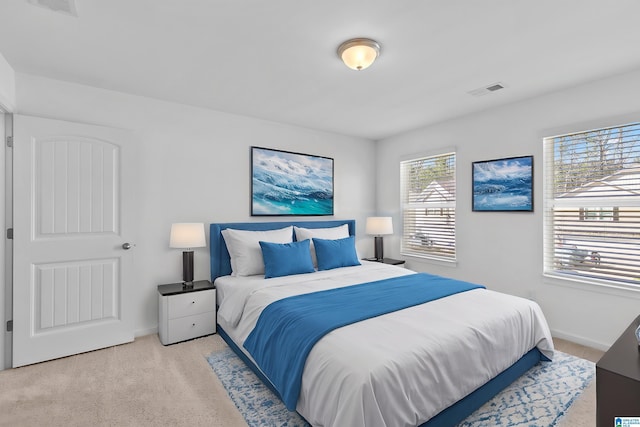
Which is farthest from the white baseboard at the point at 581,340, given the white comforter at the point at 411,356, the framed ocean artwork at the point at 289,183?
the framed ocean artwork at the point at 289,183

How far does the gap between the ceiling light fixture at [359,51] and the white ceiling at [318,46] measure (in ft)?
0.17

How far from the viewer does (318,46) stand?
229 cm

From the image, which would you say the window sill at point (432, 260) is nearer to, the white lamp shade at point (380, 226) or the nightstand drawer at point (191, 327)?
the white lamp shade at point (380, 226)

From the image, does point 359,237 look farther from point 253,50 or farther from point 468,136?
point 253,50

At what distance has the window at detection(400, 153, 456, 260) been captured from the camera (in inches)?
168

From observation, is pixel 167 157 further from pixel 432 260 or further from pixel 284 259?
pixel 432 260

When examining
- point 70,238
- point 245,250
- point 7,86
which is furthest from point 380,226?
point 7,86

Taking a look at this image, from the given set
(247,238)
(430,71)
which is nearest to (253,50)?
(430,71)

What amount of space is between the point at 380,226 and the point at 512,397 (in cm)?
272

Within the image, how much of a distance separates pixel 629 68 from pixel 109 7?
3.97 m

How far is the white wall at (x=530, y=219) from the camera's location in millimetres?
2814

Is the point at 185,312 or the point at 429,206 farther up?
the point at 429,206

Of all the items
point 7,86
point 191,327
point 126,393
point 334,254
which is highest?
point 7,86

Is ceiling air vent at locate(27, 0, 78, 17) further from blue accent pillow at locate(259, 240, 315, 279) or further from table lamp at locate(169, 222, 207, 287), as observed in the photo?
blue accent pillow at locate(259, 240, 315, 279)
